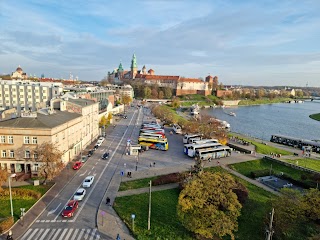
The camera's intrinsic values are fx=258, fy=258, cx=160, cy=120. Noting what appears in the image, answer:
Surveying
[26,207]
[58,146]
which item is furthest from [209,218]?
[58,146]

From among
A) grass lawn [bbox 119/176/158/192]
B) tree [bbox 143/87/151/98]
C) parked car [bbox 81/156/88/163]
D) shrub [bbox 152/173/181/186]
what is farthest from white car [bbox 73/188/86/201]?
tree [bbox 143/87/151/98]

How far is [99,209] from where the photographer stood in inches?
1101

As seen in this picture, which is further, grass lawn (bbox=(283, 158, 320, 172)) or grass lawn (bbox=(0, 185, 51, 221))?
grass lawn (bbox=(283, 158, 320, 172))

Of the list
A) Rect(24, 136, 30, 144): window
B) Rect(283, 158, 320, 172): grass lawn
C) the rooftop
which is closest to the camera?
Rect(24, 136, 30, 144): window

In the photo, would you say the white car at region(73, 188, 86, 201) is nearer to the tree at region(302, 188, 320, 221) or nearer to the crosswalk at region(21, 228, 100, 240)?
the crosswalk at region(21, 228, 100, 240)

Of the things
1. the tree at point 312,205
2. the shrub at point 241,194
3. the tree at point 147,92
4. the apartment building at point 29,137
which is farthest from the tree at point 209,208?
the tree at point 147,92

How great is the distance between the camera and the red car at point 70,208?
86.3ft

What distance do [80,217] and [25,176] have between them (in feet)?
47.0

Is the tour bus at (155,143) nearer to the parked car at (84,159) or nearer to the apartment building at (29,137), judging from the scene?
the parked car at (84,159)

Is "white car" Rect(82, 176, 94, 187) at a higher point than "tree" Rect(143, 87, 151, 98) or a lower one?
lower

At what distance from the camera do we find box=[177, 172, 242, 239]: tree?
70.2 ft

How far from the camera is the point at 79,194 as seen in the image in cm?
3055

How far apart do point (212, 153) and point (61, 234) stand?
31162 mm

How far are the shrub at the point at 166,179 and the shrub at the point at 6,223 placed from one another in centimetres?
1696
